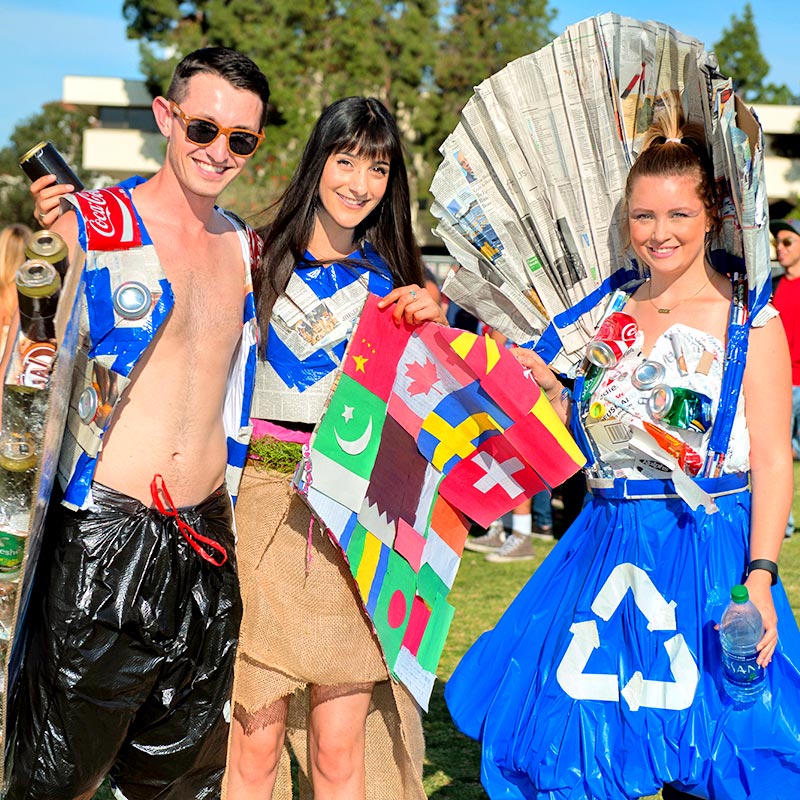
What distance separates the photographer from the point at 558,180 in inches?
134

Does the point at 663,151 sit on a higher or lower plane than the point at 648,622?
higher

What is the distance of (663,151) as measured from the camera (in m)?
3.11

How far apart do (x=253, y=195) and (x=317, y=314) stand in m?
17.4

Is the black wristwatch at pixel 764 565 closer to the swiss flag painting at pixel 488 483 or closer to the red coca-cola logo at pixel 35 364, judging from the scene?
the swiss flag painting at pixel 488 483

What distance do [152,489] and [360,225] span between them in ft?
3.81

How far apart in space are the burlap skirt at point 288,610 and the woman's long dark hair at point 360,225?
1.67 ft

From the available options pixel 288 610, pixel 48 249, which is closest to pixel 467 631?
pixel 288 610

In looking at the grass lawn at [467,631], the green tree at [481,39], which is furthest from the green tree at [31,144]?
the grass lawn at [467,631]

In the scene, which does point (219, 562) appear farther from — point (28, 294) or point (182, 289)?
point (28, 294)

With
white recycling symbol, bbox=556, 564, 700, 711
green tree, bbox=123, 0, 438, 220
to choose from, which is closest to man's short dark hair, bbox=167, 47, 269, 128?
white recycling symbol, bbox=556, 564, 700, 711

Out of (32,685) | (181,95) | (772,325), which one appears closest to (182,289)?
(181,95)

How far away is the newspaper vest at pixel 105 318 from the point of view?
2680 mm

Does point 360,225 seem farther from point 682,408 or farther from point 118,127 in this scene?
point 118,127

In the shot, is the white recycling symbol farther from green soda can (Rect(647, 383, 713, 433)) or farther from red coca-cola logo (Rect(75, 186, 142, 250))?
red coca-cola logo (Rect(75, 186, 142, 250))
